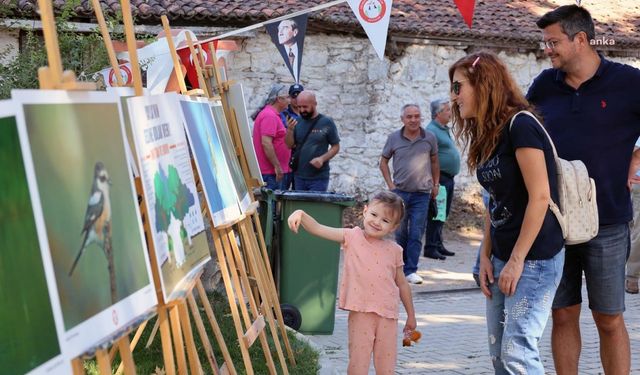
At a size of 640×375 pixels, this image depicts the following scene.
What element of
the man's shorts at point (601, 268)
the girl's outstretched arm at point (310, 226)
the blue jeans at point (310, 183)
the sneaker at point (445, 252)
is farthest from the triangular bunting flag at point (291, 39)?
the man's shorts at point (601, 268)

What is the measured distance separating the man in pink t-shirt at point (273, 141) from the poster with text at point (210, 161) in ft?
20.3

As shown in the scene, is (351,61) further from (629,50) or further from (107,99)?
(107,99)

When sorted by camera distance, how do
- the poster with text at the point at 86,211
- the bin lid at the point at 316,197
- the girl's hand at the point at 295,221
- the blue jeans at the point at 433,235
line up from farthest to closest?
1. the blue jeans at the point at 433,235
2. the bin lid at the point at 316,197
3. the girl's hand at the point at 295,221
4. the poster with text at the point at 86,211

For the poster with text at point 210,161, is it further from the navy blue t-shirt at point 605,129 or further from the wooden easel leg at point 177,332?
the navy blue t-shirt at point 605,129

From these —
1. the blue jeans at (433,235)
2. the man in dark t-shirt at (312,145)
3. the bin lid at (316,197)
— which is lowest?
the blue jeans at (433,235)

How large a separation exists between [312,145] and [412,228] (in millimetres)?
1442

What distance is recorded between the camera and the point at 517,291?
4.68 meters

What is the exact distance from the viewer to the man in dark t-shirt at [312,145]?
38.2ft

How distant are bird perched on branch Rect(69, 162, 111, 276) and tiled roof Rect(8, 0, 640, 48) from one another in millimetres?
11208

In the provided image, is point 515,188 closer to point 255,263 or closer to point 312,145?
point 255,263

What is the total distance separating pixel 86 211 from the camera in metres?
2.98

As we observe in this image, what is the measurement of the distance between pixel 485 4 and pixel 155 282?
17.8m

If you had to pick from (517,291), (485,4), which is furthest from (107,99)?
(485,4)

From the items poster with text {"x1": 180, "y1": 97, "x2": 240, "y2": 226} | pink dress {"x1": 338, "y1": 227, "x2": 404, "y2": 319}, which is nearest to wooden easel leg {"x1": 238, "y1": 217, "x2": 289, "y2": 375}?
poster with text {"x1": 180, "y1": 97, "x2": 240, "y2": 226}
